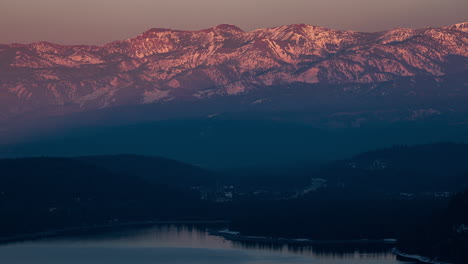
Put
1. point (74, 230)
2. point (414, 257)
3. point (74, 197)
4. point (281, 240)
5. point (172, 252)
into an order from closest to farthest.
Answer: point (414, 257), point (172, 252), point (281, 240), point (74, 230), point (74, 197)

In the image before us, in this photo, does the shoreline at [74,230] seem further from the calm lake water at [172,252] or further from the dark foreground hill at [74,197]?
the calm lake water at [172,252]

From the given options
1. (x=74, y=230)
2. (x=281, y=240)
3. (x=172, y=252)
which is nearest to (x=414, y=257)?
(x=172, y=252)

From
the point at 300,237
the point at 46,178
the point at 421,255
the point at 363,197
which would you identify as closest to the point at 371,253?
the point at 421,255

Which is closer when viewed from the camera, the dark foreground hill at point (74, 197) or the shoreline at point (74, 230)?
the shoreline at point (74, 230)

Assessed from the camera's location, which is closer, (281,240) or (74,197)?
(281,240)

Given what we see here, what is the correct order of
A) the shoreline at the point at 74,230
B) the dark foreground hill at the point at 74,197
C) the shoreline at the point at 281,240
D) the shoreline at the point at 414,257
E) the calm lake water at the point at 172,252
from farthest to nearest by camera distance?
the dark foreground hill at the point at 74,197 → the shoreline at the point at 74,230 → the shoreline at the point at 281,240 → the calm lake water at the point at 172,252 → the shoreline at the point at 414,257

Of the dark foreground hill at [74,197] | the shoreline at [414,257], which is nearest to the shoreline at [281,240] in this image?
the shoreline at [414,257]

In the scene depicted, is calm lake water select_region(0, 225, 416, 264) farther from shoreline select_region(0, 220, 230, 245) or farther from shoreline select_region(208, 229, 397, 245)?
shoreline select_region(0, 220, 230, 245)

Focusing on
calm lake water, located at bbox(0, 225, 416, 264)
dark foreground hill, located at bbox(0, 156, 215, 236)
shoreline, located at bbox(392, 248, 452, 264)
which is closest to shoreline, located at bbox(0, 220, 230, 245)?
dark foreground hill, located at bbox(0, 156, 215, 236)

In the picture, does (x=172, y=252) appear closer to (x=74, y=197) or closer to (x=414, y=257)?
(x=414, y=257)
